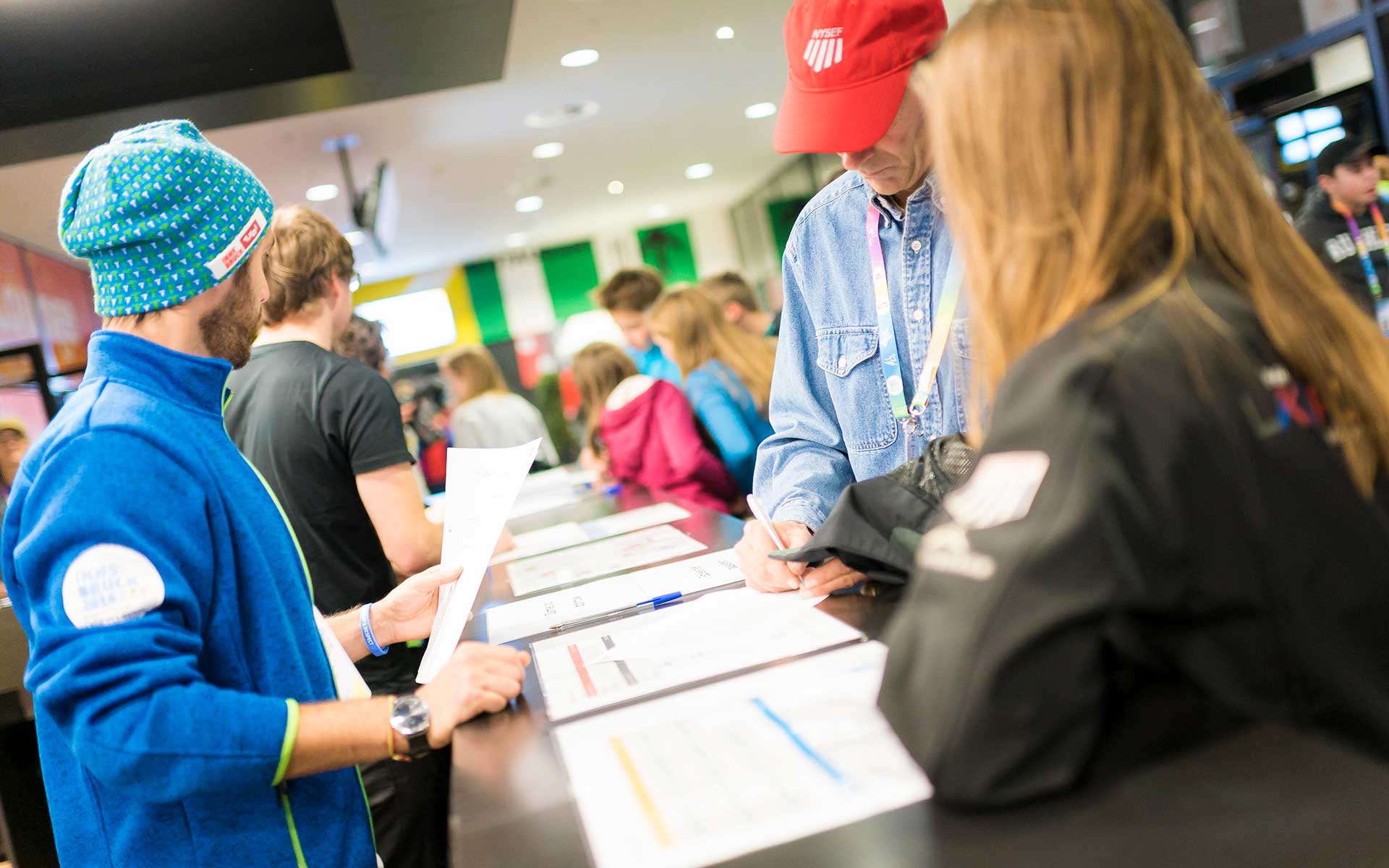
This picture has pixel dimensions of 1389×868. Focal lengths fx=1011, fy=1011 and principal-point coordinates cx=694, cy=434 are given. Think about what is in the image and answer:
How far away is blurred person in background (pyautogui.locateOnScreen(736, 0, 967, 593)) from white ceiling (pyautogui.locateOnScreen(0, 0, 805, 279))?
4.80m

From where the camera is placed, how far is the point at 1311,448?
0.65 meters

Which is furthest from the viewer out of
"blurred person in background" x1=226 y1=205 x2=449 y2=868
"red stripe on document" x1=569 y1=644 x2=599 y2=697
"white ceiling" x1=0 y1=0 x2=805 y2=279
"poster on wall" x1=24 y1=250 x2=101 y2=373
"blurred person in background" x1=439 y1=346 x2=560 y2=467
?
"poster on wall" x1=24 y1=250 x2=101 y2=373

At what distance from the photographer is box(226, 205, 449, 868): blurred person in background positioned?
2.05m

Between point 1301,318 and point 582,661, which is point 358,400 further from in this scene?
point 1301,318

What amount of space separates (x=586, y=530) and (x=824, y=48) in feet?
5.02

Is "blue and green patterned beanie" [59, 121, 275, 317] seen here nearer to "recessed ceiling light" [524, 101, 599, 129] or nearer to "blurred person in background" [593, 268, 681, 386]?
"blurred person in background" [593, 268, 681, 386]

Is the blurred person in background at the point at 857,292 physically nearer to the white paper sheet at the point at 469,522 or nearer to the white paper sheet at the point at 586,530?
the white paper sheet at the point at 469,522

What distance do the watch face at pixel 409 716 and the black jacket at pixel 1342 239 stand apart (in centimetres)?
511

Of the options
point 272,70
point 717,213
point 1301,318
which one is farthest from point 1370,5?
point 717,213

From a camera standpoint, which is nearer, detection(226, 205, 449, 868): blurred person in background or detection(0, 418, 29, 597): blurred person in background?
detection(226, 205, 449, 868): blurred person in background

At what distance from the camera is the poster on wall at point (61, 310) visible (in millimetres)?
7922

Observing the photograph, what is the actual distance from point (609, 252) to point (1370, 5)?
1185cm

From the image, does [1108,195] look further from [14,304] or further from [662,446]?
[14,304]

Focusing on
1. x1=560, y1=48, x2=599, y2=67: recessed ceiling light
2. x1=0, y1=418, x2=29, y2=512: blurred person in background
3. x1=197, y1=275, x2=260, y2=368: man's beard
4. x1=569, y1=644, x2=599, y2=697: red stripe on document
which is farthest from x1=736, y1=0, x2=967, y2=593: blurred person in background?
x1=560, y1=48, x2=599, y2=67: recessed ceiling light
